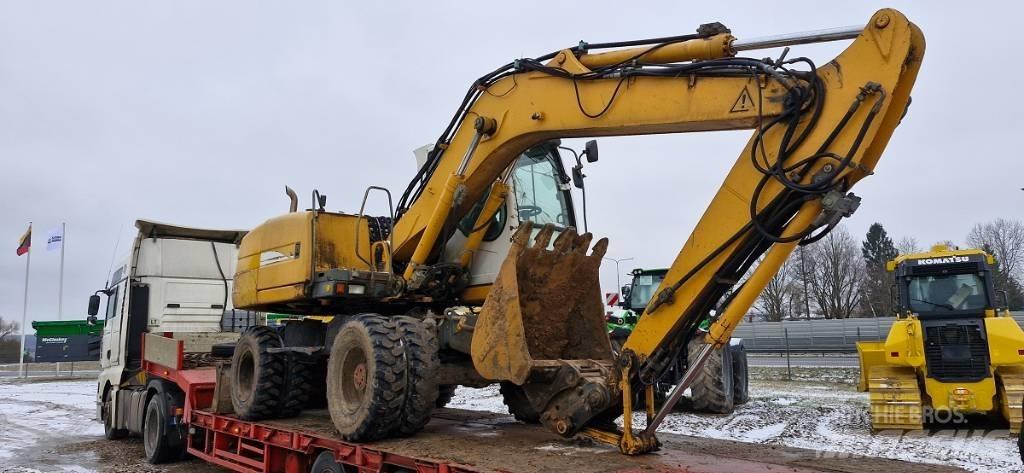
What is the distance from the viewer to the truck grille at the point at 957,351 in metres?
9.89

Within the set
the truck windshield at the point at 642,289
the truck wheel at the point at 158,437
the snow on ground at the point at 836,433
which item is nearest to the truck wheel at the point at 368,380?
the snow on ground at the point at 836,433

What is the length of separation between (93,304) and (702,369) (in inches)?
385

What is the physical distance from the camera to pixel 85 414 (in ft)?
52.0

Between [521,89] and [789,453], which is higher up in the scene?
[521,89]

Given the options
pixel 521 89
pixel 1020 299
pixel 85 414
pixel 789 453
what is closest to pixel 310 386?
pixel 521 89

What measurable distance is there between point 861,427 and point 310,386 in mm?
7206

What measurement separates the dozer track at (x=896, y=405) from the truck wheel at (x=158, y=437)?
8.93 m

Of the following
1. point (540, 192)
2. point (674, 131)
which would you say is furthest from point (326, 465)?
point (674, 131)

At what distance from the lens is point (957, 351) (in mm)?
10055

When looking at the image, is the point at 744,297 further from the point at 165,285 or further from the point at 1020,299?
the point at 1020,299

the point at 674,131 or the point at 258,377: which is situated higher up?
the point at 674,131

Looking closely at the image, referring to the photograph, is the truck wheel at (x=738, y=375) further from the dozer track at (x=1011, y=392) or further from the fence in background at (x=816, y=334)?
the fence in background at (x=816, y=334)

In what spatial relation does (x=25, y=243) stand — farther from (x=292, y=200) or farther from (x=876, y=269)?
(x=876, y=269)

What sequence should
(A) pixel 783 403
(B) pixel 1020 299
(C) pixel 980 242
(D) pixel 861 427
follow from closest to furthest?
(D) pixel 861 427 < (A) pixel 783 403 < (B) pixel 1020 299 < (C) pixel 980 242
